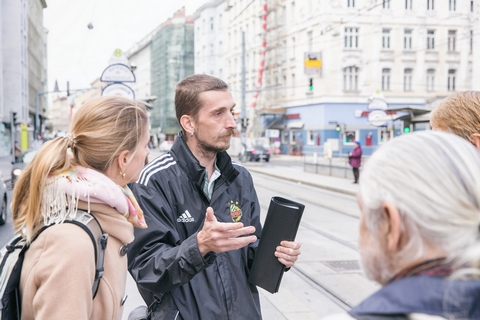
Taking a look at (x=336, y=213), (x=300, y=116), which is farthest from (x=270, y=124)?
(x=336, y=213)

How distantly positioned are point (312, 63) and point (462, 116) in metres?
38.1

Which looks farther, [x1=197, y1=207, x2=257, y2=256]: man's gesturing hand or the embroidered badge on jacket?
the embroidered badge on jacket

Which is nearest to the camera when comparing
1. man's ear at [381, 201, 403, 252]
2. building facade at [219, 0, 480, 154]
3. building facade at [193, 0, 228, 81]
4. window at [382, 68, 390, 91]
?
man's ear at [381, 201, 403, 252]

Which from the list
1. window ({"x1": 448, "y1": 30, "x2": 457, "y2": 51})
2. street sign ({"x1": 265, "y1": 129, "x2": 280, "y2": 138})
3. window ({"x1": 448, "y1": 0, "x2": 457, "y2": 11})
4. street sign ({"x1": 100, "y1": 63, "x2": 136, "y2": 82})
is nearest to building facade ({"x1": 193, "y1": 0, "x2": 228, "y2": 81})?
street sign ({"x1": 265, "y1": 129, "x2": 280, "y2": 138})

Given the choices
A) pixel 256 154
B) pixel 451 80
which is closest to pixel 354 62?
pixel 451 80

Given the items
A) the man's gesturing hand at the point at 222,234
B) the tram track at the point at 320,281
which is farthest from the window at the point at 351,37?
the man's gesturing hand at the point at 222,234

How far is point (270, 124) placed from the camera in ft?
166

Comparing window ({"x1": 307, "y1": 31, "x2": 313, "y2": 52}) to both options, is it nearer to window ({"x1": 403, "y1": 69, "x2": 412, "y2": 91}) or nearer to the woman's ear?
window ({"x1": 403, "y1": 69, "x2": 412, "y2": 91})

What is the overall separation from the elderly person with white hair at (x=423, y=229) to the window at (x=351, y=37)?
41.7 meters

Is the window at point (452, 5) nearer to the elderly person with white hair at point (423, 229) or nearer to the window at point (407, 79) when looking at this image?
the window at point (407, 79)

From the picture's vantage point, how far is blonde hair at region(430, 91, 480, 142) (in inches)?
106

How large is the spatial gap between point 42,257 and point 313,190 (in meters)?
17.0

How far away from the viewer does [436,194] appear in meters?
1.12

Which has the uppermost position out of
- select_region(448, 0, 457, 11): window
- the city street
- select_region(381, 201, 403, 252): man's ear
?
select_region(448, 0, 457, 11): window
